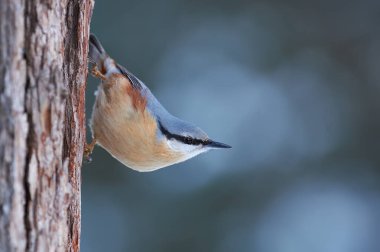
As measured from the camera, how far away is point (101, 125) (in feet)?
10.6

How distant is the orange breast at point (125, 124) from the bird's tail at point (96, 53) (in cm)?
11

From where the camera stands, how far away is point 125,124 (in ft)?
10.5

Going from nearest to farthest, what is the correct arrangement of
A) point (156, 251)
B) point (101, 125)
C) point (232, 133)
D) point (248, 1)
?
1. point (101, 125)
2. point (156, 251)
3. point (232, 133)
4. point (248, 1)

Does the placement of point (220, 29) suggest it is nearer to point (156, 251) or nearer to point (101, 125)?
point (156, 251)

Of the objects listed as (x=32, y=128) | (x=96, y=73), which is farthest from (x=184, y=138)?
(x=32, y=128)

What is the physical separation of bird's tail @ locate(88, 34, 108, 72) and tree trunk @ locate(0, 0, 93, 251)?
3.66 feet

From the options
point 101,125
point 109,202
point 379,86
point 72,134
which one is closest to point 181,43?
point 109,202

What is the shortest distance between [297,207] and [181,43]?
1891 mm

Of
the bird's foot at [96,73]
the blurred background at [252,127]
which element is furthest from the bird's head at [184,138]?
the blurred background at [252,127]

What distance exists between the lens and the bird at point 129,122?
3.22m

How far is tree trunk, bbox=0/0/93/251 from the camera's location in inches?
74.0

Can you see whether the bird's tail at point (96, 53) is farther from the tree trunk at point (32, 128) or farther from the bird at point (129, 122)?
the tree trunk at point (32, 128)

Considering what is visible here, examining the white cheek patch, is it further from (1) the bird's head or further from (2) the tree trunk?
(2) the tree trunk

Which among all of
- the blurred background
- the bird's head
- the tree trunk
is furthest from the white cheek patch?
the blurred background
